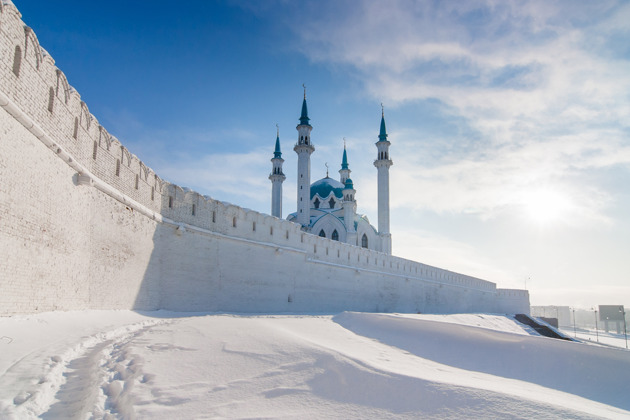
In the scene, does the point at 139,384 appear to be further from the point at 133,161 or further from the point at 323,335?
the point at 133,161

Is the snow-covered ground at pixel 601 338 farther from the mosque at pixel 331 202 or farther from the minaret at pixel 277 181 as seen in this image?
the minaret at pixel 277 181

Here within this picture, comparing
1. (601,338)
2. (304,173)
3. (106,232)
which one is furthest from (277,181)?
(601,338)

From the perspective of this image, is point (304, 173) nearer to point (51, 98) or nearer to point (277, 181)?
point (277, 181)

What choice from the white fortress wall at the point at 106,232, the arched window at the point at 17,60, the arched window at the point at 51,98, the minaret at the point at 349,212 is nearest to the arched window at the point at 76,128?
the white fortress wall at the point at 106,232

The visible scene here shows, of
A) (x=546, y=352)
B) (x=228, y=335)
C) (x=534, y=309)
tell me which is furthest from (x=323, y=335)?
(x=534, y=309)

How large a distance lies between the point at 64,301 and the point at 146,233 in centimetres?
400

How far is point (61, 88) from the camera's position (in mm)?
8141

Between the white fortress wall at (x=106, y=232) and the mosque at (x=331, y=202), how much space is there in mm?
14530

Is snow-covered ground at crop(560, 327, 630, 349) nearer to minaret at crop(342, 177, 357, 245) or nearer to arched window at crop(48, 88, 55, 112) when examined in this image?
minaret at crop(342, 177, 357, 245)

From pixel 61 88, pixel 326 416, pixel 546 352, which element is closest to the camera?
pixel 326 416

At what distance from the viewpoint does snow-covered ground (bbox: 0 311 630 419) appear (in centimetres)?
363

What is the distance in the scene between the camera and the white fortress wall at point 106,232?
653 centimetres

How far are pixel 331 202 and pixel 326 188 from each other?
→ 181 centimetres

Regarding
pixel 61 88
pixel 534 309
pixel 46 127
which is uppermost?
pixel 61 88
